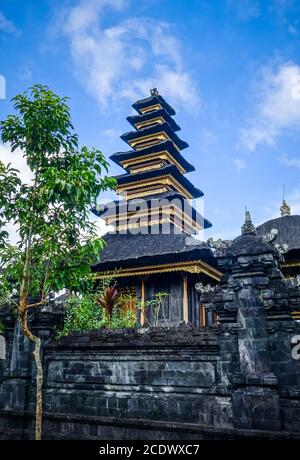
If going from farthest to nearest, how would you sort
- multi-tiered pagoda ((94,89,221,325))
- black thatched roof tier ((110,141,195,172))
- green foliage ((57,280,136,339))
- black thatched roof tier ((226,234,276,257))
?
black thatched roof tier ((110,141,195,172)) < multi-tiered pagoda ((94,89,221,325)) < green foliage ((57,280,136,339)) < black thatched roof tier ((226,234,276,257))

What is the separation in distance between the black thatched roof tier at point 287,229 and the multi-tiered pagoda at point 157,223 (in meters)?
3.77

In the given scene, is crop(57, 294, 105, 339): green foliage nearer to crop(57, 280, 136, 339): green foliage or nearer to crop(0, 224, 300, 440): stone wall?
crop(57, 280, 136, 339): green foliage

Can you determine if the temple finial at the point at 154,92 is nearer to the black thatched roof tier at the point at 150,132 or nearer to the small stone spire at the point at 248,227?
the black thatched roof tier at the point at 150,132

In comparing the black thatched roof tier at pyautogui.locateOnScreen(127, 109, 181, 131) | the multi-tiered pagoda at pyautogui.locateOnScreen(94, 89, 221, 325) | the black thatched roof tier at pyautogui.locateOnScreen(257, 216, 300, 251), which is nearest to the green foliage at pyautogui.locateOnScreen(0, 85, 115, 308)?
the multi-tiered pagoda at pyautogui.locateOnScreen(94, 89, 221, 325)

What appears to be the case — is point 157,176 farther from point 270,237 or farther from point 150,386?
point 150,386

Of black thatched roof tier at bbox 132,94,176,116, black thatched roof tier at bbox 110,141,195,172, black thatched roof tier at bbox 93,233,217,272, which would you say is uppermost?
black thatched roof tier at bbox 132,94,176,116

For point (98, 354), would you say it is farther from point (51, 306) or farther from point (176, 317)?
point (176, 317)

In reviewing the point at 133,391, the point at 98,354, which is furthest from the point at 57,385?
the point at 133,391

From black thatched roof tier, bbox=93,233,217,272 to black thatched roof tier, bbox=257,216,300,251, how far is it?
12.2 ft

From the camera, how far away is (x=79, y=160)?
8.45 metres

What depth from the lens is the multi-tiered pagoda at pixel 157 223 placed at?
707 inches

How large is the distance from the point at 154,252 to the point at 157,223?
586 cm

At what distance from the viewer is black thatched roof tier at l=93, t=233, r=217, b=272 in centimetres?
1711
